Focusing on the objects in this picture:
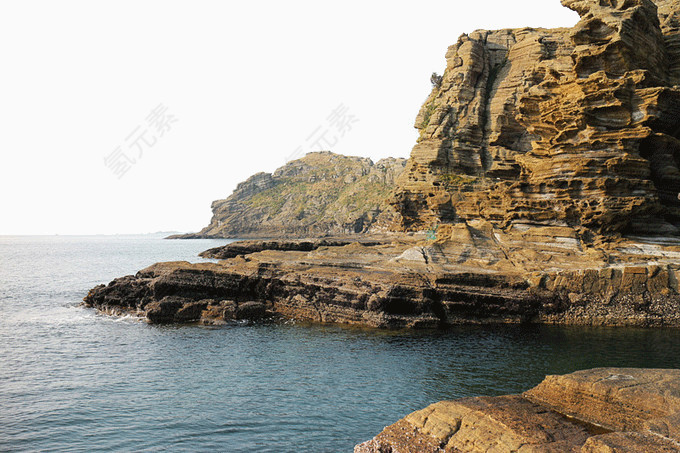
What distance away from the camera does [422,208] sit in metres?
91.4

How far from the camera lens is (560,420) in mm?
15031

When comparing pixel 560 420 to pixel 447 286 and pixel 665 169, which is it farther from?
pixel 665 169

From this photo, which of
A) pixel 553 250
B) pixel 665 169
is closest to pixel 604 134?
pixel 665 169

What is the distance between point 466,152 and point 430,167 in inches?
271

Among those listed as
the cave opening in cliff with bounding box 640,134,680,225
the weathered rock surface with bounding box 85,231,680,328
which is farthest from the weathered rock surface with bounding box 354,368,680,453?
the cave opening in cliff with bounding box 640,134,680,225

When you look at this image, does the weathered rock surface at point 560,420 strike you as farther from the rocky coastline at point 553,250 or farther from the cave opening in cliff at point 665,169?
the cave opening in cliff at point 665,169

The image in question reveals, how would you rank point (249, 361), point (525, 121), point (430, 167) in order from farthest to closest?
1. point (430, 167)
2. point (525, 121)
3. point (249, 361)

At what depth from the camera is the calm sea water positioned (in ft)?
69.4

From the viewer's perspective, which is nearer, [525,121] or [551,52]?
[525,121]

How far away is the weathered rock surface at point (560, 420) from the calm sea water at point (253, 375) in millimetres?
5186

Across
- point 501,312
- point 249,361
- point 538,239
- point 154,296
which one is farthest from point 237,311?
point 538,239

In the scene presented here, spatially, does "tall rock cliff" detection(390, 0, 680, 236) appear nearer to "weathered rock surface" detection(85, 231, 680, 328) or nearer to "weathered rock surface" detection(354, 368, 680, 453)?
"weathered rock surface" detection(85, 231, 680, 328)

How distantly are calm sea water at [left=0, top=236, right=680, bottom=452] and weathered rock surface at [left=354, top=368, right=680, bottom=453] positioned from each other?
17.0 ft

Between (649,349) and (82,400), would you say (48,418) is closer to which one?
(82,400)
